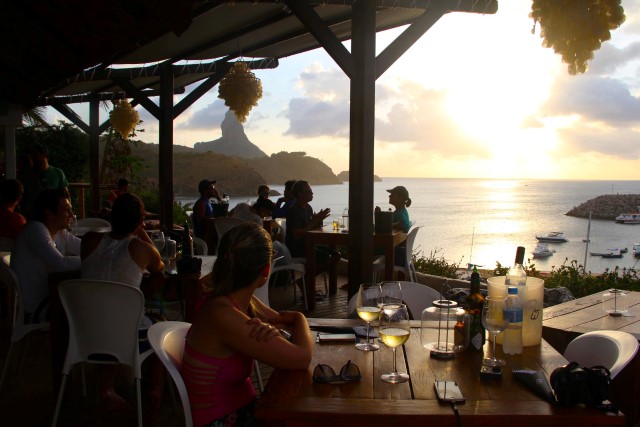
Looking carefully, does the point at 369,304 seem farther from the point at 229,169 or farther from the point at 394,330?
the point at 229,169

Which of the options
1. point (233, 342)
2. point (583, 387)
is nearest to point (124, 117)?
point (233, 342)

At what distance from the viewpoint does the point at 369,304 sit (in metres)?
2.09

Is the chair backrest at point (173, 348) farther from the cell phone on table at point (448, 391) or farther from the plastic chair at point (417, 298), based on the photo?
the plastic chair at point (417, 298)

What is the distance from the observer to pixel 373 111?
4746 mm

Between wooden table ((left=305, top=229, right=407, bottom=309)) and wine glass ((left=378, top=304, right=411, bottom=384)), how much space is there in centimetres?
357

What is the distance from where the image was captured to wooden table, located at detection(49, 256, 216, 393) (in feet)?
10.8

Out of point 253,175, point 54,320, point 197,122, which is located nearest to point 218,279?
point 54,320

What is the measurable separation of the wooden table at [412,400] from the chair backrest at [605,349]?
19 centimetres

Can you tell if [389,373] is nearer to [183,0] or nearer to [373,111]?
[183,0]

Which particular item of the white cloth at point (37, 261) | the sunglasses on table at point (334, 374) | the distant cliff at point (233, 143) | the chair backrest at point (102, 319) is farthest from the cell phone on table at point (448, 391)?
the distant cliff at point (233, 143)

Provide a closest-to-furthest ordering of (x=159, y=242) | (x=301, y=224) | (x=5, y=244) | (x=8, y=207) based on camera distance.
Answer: (x=159, y=242), (x=5, y=244), (x=8, y=207), (x=301, y=224)

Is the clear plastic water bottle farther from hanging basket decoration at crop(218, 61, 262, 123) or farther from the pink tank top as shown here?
hanging basket decoration at crop(218, 61, 262, 123)

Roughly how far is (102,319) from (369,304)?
4.88ft

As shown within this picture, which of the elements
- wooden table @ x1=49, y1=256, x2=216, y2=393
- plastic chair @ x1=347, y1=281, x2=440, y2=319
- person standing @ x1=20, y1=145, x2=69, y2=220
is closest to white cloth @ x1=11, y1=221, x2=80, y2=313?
wooden table @ x1=49, y1=256, x2=216, y2=393
